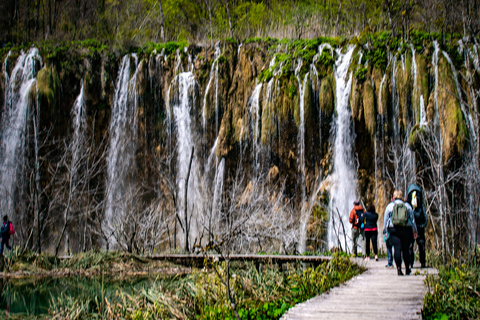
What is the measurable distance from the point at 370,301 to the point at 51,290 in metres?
7.52

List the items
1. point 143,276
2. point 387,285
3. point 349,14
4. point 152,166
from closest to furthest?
point 387,285 < point 143,276 < point 152,166 < point 349,14

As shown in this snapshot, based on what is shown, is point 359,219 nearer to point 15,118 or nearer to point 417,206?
point 417,206

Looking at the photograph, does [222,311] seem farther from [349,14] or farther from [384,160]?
[349,14]

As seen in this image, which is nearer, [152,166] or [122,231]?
[122,231]

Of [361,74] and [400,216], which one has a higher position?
[361,74]

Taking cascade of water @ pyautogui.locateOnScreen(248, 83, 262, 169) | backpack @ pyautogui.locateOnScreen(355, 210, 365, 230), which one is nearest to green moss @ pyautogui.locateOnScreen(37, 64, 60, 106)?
cascade of water @ pyautogui.locateOnScreen(248, 83, 262, 169)

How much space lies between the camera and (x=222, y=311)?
5770 millimetres

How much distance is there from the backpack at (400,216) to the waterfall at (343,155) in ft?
41.5

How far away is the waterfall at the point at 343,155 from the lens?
2173cm

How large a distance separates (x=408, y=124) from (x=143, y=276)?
13.9m

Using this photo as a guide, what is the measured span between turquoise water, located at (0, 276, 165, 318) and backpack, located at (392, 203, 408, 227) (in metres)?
4.68

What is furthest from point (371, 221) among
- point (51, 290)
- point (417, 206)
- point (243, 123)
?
point (243, 123)

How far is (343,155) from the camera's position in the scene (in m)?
22.5

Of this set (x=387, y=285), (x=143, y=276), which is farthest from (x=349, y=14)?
(x=387, y=285)
